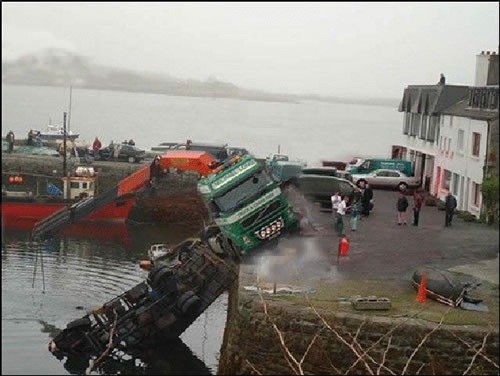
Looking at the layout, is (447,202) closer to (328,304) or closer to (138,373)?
(328,304)

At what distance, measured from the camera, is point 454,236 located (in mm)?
7223

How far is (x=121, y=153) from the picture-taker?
10289 millimetres

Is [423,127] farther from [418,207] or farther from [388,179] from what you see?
[388,179]

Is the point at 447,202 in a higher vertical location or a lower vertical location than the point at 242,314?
higher

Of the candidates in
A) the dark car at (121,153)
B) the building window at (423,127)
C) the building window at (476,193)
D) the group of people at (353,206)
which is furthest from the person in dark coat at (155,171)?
the building window at (476,193)

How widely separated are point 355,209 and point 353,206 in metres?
0.14

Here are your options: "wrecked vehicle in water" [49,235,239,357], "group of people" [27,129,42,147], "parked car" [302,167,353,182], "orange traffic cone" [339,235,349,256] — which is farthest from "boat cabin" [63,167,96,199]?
"parked car" [302,167,353,182]

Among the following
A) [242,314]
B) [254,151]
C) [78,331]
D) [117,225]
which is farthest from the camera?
[117,225]

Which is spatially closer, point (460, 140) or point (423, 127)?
point (460, 140)

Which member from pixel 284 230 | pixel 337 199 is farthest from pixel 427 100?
pixel 284 230

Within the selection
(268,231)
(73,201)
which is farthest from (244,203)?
(73,201)

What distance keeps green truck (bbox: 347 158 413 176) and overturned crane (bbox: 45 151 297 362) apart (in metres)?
2.71

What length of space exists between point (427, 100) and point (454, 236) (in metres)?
1.72

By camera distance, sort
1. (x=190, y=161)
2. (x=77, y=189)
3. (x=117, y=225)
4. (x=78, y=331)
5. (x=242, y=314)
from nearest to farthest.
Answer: (x=242, y=314) → (x=78, y=331) → (x=77, y=189) → (x=117, y=225) → (x=190, y=161)
